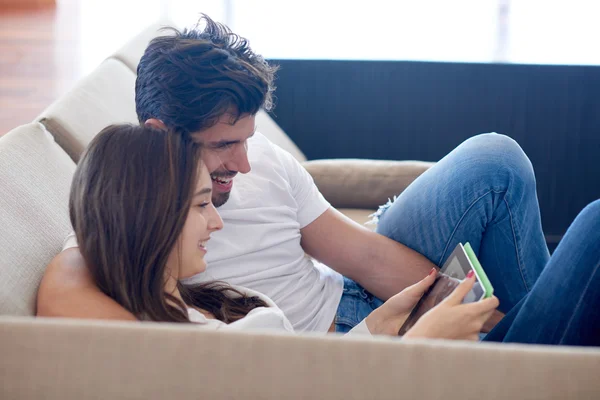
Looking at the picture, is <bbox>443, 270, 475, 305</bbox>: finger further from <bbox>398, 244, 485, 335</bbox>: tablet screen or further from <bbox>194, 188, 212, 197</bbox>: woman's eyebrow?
<bbox>194, 188, 212, 197</bbox>: woman's eyebrow

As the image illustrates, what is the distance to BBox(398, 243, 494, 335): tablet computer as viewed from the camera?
1203 mm

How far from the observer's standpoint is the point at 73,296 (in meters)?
1.14

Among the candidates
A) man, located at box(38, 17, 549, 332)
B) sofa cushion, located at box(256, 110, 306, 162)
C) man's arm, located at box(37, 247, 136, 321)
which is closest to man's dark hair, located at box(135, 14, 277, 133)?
man, located at box(38, 17, 549, 332)

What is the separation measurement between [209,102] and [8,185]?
41cm

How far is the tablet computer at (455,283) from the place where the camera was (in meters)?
1.20

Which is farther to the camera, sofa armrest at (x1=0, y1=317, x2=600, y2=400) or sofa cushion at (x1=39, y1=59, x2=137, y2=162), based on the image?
sofa cushion at (x1=39, y1=59, x2=137, y2=162)

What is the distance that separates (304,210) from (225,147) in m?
0.26

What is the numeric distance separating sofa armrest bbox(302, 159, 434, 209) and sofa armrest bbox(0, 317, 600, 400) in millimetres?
1433

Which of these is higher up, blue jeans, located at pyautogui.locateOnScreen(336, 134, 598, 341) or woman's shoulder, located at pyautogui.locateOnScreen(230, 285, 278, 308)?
blue jeans, located at pyautogui.locateOnScreen(336, 134, 598, 341)

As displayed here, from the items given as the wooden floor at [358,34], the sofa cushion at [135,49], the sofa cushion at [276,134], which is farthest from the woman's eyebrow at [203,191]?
the wooden floor at [358,34]

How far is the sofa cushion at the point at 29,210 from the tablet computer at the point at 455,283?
26.7 inches

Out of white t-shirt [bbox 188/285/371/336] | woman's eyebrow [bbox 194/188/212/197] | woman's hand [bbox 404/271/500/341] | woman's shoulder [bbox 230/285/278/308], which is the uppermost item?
woman's eyebrow [bbox 194/188/212/197]

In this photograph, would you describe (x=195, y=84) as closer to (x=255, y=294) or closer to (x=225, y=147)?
(x=225, y=147)

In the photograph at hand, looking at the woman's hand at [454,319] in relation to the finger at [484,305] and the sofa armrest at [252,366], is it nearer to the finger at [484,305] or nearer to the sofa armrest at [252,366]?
the finger at [484,305]
